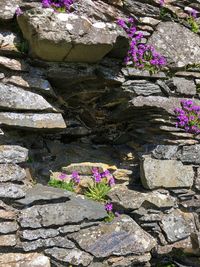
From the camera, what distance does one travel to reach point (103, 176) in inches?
261

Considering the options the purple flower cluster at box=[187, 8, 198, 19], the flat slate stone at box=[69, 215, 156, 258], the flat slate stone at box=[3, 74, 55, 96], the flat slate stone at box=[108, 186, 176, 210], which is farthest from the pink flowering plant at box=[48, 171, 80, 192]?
the purple flower cluster at box=[187, 8, 198, 19]

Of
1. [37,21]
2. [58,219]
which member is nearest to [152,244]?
[58,219]

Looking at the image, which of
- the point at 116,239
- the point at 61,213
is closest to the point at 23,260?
the point at 61,213

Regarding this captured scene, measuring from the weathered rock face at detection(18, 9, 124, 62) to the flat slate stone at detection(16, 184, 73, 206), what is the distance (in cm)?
194

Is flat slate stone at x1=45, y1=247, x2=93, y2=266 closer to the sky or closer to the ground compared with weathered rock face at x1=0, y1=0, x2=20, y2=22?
closer to the ground

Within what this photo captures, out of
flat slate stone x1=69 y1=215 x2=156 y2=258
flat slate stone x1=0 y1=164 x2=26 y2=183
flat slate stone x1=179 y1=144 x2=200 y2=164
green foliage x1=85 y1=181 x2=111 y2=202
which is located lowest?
flat slate stone x1=69 y1=215 x2=156 y2=258

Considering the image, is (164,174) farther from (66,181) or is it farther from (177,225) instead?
(66,181)

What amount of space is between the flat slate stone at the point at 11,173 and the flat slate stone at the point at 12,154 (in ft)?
0.27

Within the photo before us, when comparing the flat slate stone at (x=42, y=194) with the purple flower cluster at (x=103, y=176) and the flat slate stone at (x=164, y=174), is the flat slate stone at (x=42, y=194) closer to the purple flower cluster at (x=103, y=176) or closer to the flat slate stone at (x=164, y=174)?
the purple flower cluster at (x=103, y=176)

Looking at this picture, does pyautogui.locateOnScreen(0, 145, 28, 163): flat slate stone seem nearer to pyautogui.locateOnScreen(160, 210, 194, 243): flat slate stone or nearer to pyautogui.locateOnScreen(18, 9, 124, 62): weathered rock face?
pyautogui.locateOnScreen(18, 9, 124, 62): weathered rock face

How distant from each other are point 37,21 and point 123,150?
299cm

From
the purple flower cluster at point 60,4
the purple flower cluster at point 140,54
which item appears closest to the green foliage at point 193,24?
the purple flower cluster at point 140,54

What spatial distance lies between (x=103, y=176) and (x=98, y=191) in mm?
373

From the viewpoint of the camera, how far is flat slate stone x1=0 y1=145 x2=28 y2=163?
5238 mm
